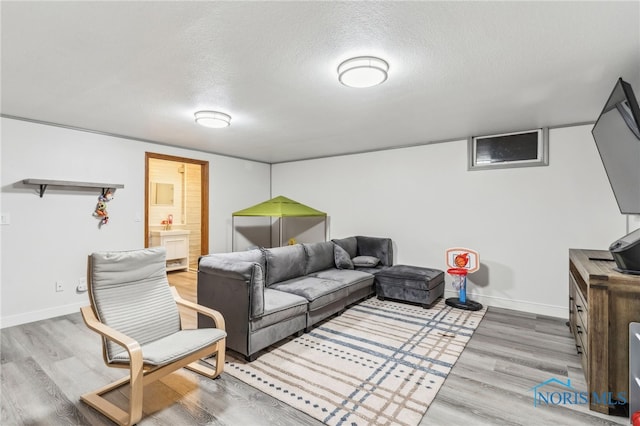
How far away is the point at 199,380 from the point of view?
94.1 inches

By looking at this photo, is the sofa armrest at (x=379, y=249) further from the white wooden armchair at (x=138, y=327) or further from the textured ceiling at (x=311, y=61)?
the white wooden armchair at (x=138, y=327)

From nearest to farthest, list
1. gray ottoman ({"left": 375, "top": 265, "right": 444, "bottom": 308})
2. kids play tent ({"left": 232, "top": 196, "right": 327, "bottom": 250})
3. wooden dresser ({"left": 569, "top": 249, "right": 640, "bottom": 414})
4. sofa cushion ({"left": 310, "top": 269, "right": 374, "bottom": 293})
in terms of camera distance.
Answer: wooden dresser ({"left": 569, "top": 249, "right": 640, "bottom": 414}) < sofa cushion ({"left": 310, "top": 269, "right": 374, "bottom": 293}) < gray ottoman ({"left": 375, "top": 265, "right": 444, "bottom": 308}) < kids play tent ({"left": 232, "top": 196, "right": 327, "bottom": 250})

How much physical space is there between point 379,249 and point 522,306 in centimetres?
206

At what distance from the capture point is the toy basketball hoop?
4.09 meters

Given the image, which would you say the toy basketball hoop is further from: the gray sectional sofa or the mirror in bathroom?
the mirror in bathroom

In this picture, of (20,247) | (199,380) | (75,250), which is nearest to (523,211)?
(199,380)

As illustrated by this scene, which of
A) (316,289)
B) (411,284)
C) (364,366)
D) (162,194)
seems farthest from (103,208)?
(411,284)

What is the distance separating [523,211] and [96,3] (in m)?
4.67

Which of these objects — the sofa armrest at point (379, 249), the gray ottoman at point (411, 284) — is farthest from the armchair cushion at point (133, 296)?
the sofa armrest at point (379, 249)

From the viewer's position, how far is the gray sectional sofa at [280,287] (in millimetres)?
2699

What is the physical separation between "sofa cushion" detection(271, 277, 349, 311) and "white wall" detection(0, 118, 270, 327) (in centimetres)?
252

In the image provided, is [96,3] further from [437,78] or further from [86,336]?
[86,336]

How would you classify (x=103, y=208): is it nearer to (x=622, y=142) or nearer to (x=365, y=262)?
(x=365, y=262)

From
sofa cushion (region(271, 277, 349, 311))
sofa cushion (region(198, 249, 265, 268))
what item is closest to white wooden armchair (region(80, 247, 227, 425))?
sofa cushion (region(198, 249, 265, 268))
